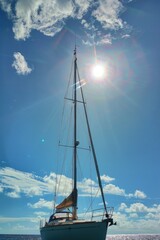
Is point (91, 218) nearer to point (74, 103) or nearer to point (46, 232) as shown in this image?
point (46, 232)

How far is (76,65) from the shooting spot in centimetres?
4181

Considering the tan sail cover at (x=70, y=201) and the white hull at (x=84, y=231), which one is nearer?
the white hull at (x=84, y=231)

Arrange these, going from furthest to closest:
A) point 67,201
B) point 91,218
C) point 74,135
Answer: point 74,135 < point 67,201 < point 91,218

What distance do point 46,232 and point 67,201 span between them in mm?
4477

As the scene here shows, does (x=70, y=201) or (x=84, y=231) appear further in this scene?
(x=70, y=201)

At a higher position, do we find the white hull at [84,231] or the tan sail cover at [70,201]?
the tan sail cover at [70,201]

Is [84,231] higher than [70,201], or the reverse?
[70,201]

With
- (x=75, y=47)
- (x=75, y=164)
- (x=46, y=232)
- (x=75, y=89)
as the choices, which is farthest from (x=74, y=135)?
(x=75, y=47)

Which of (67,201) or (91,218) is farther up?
(67,201)

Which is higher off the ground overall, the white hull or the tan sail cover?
the tan sail cover

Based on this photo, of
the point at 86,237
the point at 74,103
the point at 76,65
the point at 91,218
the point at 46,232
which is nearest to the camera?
the point at 86,237

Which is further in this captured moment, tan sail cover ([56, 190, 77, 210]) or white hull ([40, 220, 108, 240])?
tan sail cover ([56, 190, 77, 210])

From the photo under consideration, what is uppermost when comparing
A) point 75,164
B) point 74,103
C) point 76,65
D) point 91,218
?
point 76,65

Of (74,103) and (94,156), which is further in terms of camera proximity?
(74,103)
